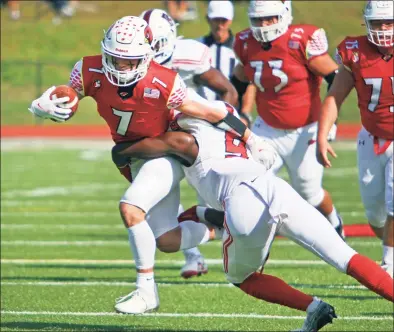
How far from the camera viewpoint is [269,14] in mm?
6672

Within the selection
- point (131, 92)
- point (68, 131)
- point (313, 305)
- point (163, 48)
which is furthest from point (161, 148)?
point (68, 131)

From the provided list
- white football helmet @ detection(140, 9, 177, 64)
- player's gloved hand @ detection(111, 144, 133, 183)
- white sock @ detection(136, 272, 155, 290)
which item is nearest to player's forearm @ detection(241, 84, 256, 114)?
white football helmet @ detection(140, 9, 177, 64)

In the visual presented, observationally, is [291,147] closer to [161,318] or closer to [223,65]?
[223,65]

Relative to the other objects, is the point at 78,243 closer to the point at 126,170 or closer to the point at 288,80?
the point at 288,80

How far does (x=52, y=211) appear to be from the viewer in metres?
10.2

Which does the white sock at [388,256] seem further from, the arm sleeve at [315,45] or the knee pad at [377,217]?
the arm sleeve at [315,45]

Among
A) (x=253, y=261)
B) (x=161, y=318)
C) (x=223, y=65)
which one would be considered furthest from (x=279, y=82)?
(x=253, y=261)

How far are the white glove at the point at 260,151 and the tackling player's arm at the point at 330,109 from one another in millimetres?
367

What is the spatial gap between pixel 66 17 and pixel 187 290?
2371 centimetres

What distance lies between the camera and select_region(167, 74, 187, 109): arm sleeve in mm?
4906

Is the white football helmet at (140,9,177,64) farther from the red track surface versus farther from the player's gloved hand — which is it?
the red track surface

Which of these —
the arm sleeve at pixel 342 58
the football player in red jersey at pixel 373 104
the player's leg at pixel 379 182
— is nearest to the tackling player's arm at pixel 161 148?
the football player in red jersey at pixel 373 104

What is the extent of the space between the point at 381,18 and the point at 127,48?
160cm

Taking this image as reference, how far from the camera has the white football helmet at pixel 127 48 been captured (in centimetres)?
473
